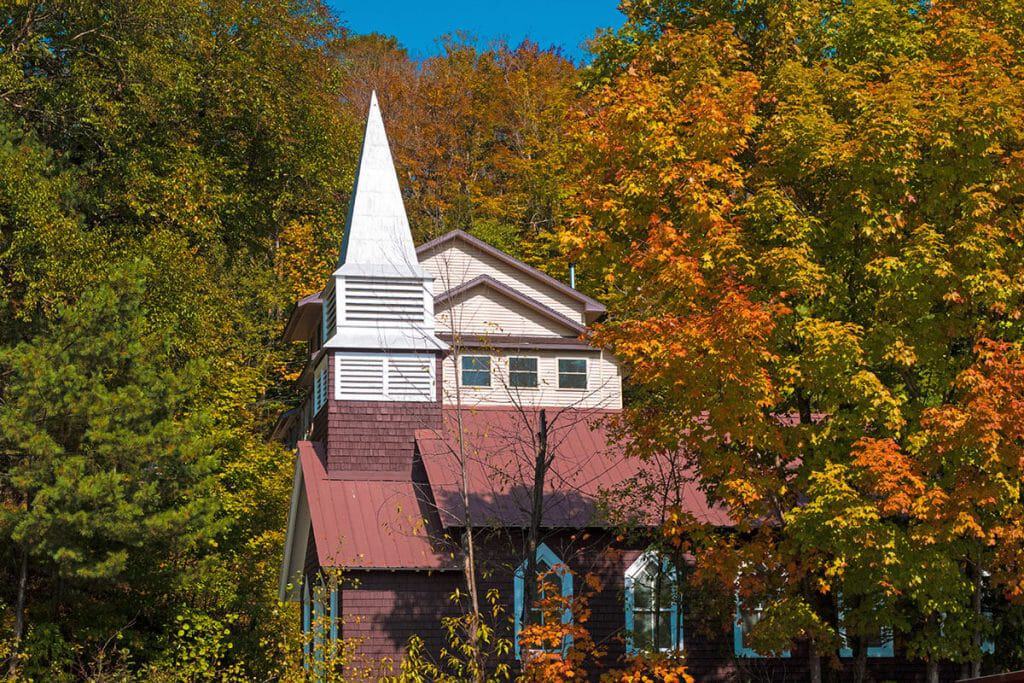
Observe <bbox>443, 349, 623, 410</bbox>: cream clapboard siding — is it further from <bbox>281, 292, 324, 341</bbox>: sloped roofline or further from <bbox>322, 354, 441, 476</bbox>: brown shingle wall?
<bbox>322, 354, 441, 476</bbox>: brown shingle wall

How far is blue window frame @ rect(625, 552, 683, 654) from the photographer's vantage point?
2431 cm

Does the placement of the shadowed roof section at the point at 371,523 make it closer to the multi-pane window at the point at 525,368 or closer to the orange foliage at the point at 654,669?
the orange foliage at the point at 654,669

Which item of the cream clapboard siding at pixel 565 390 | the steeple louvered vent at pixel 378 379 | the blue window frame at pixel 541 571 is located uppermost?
the cream clapboard siding at pixel 565 390

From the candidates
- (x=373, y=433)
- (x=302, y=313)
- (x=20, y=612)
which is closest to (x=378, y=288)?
(x=373, y=433)

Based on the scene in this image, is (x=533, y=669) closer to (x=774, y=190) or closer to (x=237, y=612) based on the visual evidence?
(x=774, y=190)

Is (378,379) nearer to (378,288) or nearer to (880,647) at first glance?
(378,288)

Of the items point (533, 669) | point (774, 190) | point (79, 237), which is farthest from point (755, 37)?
point (79, 237)

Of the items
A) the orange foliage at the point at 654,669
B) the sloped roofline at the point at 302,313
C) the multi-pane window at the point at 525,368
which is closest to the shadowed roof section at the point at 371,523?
the orange foliage at the point at 654,669

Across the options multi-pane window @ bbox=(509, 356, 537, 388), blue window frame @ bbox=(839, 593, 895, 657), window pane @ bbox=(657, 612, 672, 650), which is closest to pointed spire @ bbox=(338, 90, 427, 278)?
window pane @ bbox=(657, 612, 672, 650)

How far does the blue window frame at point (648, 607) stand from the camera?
79.8ft

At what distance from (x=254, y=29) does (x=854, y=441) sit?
30209mm

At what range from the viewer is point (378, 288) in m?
27.7

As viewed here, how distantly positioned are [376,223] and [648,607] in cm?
950

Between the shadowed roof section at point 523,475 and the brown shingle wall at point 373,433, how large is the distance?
1.07 ft
